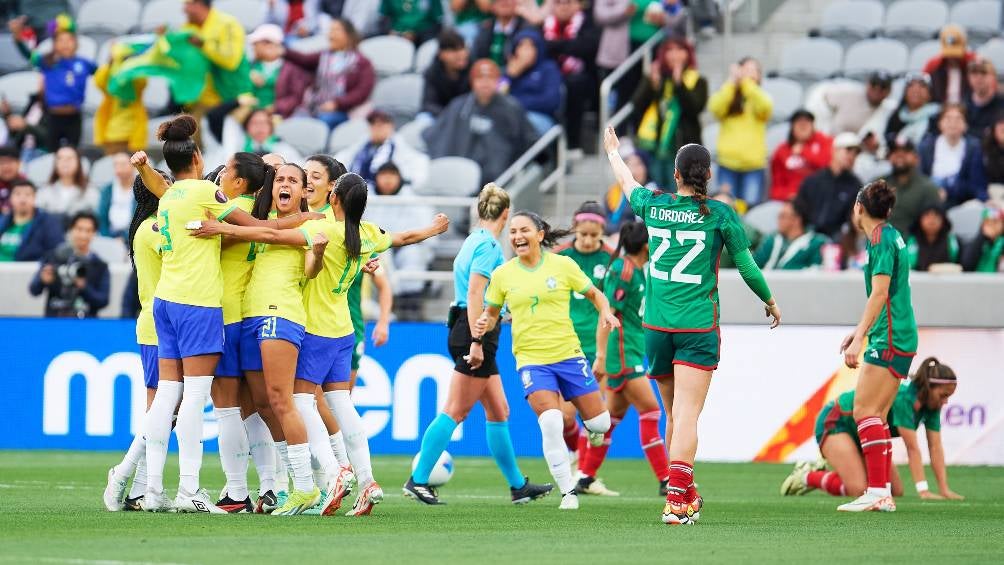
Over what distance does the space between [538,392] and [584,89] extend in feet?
34.4

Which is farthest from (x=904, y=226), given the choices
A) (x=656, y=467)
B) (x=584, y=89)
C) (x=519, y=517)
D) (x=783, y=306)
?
(x=519, y=517)

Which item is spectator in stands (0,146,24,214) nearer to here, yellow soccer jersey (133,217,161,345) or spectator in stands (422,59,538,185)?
spectator in stands (422,59,538,185)

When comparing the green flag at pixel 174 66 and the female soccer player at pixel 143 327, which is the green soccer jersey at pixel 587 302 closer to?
the female soccer player at pixel 143 327

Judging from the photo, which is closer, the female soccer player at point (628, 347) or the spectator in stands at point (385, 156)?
the female soccer player at point (628, 347)

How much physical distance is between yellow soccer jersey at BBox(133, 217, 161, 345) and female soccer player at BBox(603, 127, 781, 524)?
283 centimetres

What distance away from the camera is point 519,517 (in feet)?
35.1

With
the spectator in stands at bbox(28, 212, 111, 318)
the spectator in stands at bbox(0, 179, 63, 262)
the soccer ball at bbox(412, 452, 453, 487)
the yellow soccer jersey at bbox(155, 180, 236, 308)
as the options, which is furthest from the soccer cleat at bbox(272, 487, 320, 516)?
the spectator in stands at bbox(0, 179, 63, 262)

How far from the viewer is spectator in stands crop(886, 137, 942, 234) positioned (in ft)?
61.5

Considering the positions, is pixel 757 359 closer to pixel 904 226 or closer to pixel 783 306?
pixel 783 306

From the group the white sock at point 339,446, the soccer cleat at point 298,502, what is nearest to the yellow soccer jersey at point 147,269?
the soccer cleat at point 298,502

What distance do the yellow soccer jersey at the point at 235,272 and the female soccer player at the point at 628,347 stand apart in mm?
3892

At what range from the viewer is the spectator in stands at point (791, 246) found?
18.7 metres

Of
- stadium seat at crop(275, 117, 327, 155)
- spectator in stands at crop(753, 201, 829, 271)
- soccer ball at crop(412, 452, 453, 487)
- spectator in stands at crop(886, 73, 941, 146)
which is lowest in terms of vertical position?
soccer ball at crop(412, 452, 453, 487)

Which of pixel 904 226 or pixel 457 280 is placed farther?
pixel 904 226
